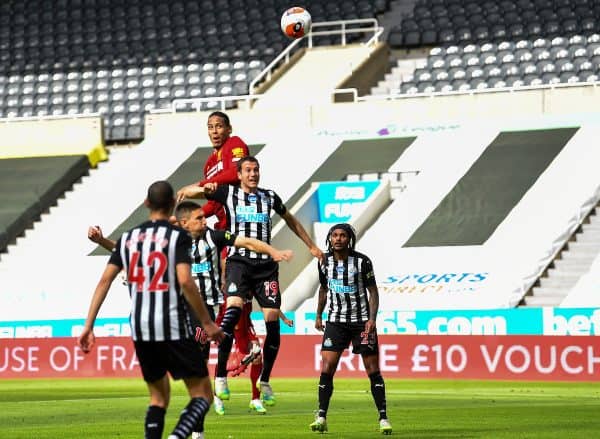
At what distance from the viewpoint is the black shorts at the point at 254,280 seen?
41.3 feet

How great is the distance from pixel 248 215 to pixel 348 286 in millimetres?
1251

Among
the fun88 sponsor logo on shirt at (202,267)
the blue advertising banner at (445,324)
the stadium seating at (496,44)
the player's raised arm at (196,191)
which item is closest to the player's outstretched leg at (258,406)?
the fun88 sponsor logo on shirt at (202,267)

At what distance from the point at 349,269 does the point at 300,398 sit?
4559 mm

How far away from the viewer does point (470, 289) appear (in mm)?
25938

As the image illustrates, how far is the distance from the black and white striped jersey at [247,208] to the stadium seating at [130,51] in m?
22.9

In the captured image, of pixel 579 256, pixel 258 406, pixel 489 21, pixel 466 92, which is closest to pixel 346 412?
pixel 258 406

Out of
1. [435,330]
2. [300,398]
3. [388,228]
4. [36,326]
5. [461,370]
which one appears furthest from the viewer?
[388,228]

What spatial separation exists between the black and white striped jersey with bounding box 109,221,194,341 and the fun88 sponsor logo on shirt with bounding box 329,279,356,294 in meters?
3.62

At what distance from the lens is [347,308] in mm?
11555

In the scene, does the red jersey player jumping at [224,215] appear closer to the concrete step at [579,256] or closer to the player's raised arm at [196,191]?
the player's raised arm at [196,191]

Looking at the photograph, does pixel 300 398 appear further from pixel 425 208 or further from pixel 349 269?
pixel 425 208

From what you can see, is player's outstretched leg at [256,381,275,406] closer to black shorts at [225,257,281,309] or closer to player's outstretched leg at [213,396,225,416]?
player's outstretched leg at [213,396,225,416]

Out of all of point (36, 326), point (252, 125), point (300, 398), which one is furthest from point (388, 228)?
point (300, 398)

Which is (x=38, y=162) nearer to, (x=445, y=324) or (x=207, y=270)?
(x=445, y=324)
